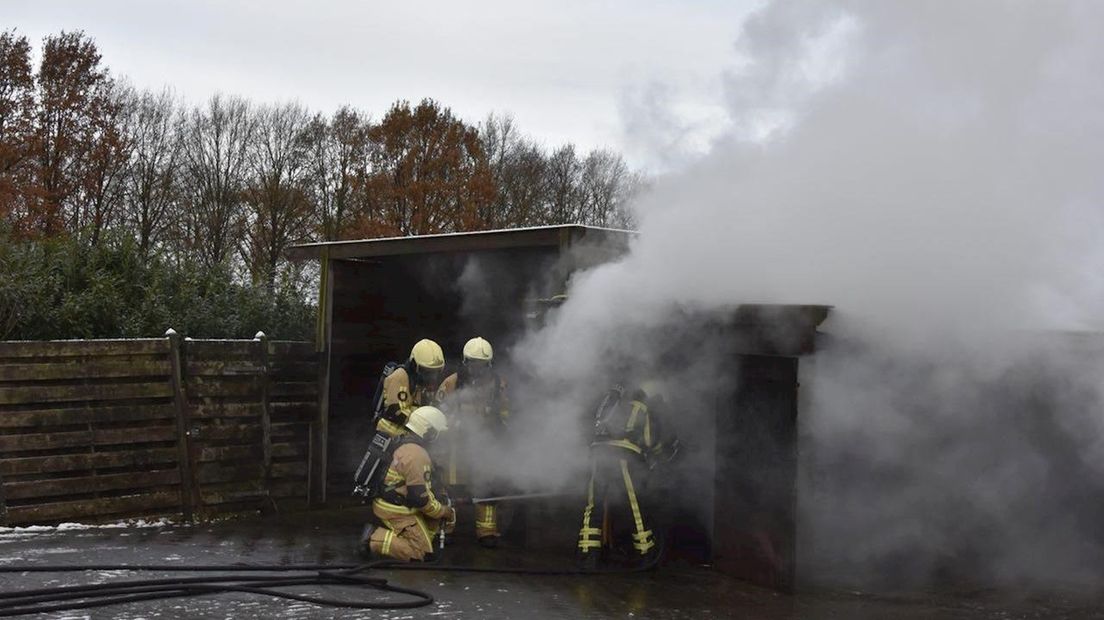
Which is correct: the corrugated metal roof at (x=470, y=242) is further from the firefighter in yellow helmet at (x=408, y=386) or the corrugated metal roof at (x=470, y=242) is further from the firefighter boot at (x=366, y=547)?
the firefighter boot at (x=366, y=547)

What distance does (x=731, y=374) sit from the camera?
8898 mm

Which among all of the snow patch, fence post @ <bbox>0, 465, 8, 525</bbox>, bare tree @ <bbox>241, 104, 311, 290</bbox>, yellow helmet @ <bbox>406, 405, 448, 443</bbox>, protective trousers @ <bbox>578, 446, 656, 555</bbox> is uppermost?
bare tree @ <bbox>241, 104, 311, 290</bbox>

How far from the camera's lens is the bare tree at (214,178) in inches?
1417

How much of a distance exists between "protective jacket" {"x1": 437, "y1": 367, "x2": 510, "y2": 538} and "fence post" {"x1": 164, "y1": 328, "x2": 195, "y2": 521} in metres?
2.87

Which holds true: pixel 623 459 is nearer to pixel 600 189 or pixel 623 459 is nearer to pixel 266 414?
pixel 266 414

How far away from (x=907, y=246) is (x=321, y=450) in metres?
7.38

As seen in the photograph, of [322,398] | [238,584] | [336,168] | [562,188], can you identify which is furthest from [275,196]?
[238,584]

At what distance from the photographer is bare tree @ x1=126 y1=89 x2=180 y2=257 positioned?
35031 millimetres

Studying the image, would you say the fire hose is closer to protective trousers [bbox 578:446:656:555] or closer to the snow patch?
protective trousers [bbox 578:446:656:555]

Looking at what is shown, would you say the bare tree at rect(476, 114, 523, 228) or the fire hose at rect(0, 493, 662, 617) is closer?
the fire hose at rect(0, 493, 662, 617)

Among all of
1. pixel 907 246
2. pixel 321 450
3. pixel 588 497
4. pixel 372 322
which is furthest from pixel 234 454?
pixel 907 246

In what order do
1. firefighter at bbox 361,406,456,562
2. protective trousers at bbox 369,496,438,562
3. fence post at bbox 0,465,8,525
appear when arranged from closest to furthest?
1. firefighter at bbox 361,406,456,562
2. protective trousers at bbox 369,496,438,562
3. fence post at bbox 0,465,8,525

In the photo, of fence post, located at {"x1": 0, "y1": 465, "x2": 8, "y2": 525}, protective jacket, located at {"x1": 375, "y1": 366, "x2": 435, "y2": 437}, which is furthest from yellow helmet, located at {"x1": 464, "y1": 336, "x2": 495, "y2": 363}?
fence post, located at {"x1": 0, "y1": 465, "x2": 8, "y2": 525}

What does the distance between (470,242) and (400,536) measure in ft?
10.7
